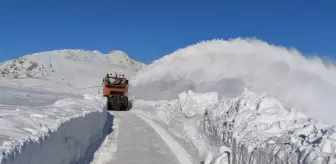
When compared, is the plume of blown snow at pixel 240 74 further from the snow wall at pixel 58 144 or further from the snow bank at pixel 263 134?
the snow wall at pixel 58 144

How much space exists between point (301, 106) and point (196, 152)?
46.3ft

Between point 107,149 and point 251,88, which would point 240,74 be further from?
point 107,149

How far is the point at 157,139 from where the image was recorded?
15.0 metres

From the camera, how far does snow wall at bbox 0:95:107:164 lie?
5110 millimetres

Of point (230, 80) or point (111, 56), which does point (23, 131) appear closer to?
point (230, 80)

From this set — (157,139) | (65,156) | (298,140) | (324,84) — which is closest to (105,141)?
(157,139)

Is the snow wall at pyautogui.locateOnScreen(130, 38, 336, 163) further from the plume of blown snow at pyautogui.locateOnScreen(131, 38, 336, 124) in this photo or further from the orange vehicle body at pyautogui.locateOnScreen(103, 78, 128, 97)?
the orange vehicle body at pyautogui.locateOnScreen(103, 78, 128, 97)

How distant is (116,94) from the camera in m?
33.1

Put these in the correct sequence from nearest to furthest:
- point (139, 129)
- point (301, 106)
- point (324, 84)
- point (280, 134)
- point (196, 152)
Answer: point (280, 134), point (196, 152), point (139, 129), point (301, 106), point (324, 84)

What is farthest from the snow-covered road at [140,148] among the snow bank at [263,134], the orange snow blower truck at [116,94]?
the orange snow blower truck at [116,94]

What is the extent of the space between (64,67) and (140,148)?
100897 mm

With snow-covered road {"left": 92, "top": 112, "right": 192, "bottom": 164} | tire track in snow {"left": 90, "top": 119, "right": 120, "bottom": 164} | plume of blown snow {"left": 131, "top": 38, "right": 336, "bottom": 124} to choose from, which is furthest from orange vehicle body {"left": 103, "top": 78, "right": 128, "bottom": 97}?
tire track in snow {"left": 90, "top": 119, "right": 120, "bottom": 164}

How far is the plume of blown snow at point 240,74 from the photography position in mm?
29436

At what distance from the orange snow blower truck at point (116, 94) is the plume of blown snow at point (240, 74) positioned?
5.32 metres
